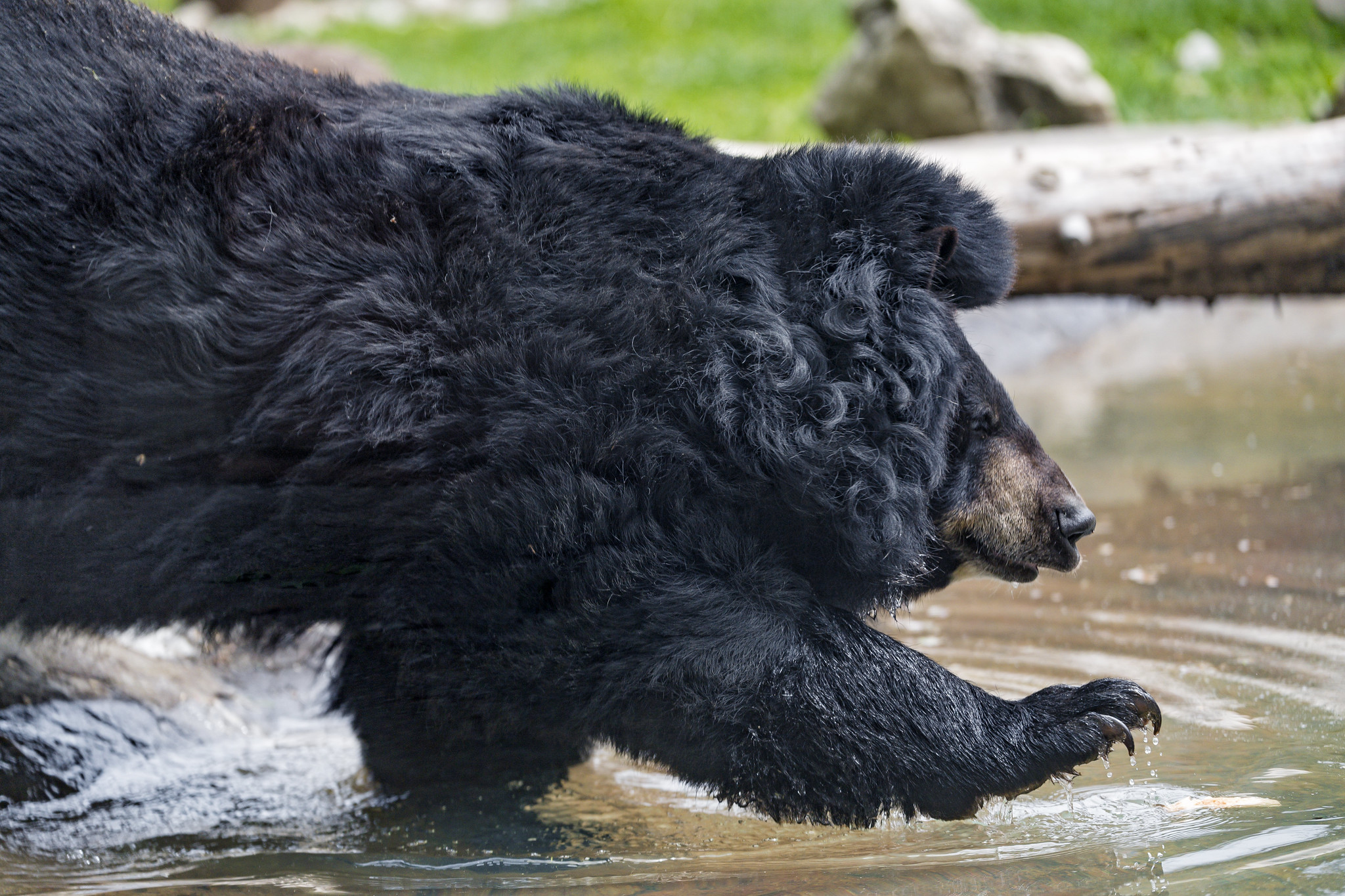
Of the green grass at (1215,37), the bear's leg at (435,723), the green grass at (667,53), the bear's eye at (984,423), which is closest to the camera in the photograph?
the bear's leg at (435,723)

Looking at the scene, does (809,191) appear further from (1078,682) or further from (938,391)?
(1078,682)

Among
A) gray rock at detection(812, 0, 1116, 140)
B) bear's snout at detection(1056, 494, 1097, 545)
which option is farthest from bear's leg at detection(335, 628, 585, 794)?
gray rock at detection(812, 0, 1116, 140)

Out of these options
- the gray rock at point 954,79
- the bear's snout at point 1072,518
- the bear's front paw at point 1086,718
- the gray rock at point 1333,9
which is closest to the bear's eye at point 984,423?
the bear's snout at point 1072,518

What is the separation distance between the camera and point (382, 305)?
215 centimetres

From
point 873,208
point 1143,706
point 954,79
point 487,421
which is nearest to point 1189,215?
point 873,208

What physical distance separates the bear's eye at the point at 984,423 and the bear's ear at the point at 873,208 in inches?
10.8

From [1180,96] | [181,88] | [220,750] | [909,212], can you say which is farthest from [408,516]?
[1180,96]

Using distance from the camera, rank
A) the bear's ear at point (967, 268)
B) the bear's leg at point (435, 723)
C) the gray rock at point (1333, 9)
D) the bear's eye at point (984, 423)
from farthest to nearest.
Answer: the gray rock at point (1333, 9) < the bear's eye at point (984, 423) < the bear's ear at point (967, 268) < the bear's leg at point (435, 723)

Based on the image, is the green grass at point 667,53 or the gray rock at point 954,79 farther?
the green grass at point 667,53

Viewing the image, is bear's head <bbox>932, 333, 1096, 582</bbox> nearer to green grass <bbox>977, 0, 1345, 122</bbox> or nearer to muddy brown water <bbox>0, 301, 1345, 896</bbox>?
muddy brown water <bbox>0, 301, 1345, 896</bbox>

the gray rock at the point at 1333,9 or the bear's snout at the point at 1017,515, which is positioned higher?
the gray rock at the point at 1333,9

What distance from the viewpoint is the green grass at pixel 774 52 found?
9820 millimetres

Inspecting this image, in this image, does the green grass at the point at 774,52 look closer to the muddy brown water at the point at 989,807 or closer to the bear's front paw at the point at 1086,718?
the muddy brown water at the point at 989,807

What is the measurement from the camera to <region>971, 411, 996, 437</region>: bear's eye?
262 cm
